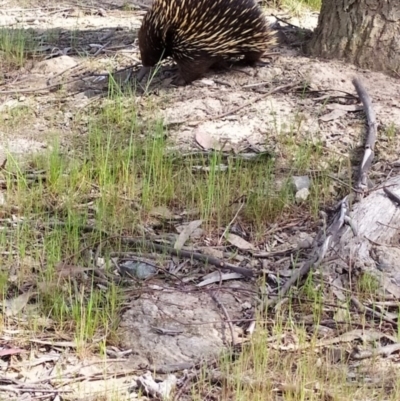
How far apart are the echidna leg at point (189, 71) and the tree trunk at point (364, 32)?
82cm

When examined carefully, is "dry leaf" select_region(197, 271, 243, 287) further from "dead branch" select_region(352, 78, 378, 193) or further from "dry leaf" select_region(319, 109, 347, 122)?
"dry leaf" select_region(319, 109, 347, 122)

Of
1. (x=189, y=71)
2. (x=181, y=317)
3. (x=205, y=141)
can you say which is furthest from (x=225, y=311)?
(x=189, y=71)

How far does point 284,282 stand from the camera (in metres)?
3.04

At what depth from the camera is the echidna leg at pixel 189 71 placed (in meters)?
4.95

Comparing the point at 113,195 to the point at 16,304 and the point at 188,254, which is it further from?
the point at 16,304

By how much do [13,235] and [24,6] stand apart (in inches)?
165

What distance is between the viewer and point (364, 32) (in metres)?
4.76

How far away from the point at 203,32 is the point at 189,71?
351 millimetres

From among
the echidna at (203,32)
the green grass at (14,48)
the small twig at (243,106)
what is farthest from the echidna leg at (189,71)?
the green grass at (14,48)

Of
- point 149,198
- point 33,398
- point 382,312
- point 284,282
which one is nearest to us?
point 33,398

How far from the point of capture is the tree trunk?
185 inches

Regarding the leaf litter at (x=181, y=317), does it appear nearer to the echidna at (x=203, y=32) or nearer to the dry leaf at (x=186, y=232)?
the dry leaf at (x=186, y=232)

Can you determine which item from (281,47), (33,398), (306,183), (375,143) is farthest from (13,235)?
(281,47)

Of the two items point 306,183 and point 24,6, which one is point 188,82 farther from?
point 24,6
